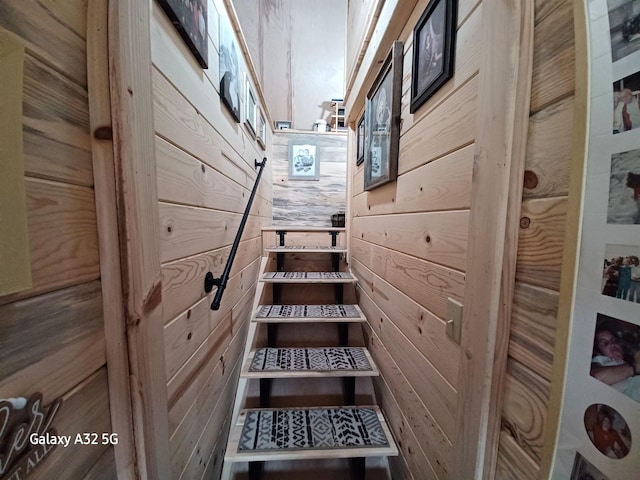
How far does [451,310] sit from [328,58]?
454 cm

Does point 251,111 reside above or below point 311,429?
above

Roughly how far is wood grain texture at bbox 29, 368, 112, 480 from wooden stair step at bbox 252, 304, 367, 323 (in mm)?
→ 1042

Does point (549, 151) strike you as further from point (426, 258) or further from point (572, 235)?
point (426, 258)

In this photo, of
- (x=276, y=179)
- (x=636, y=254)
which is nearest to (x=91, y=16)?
(x=636, y=254)

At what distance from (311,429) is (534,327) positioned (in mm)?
1142

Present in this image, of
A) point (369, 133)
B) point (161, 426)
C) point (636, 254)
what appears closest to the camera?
point (636, 254)

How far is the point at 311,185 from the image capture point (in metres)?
3.23

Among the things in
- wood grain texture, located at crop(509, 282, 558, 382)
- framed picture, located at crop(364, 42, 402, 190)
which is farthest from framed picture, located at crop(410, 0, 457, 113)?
wood grain texture, located at crop(509, 282, 558, 382)

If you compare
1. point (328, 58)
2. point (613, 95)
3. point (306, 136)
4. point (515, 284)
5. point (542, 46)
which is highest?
point (328, 58)

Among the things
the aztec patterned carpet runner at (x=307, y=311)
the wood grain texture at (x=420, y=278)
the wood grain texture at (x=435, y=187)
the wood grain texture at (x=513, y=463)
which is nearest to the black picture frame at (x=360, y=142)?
the wood grain texture at (x=435, y=187)

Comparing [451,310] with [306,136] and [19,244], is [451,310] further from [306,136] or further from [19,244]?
[306,136]

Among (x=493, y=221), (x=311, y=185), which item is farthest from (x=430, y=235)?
(x=311, y=185)

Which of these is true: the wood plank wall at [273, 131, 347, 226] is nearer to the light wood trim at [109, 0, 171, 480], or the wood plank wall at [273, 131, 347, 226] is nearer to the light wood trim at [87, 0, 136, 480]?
the light wood trim at [109, 0, 171, 480]

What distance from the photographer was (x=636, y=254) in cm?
31
